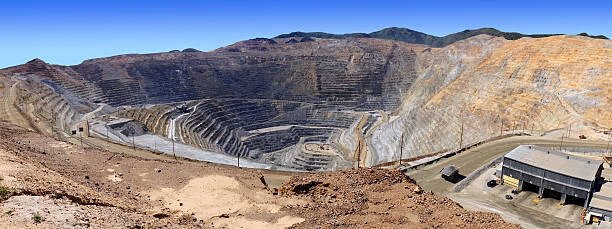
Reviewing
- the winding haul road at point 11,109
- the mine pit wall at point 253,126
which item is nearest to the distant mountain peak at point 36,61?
the winding haul road at point 11,109

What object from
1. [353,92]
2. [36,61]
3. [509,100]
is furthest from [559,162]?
[36,61]

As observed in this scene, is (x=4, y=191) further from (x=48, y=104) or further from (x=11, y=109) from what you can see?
(x=48, y=104)

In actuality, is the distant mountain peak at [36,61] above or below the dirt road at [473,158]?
above

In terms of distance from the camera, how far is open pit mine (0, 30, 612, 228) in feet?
113

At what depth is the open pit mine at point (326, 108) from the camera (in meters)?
34.4

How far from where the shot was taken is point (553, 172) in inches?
1187

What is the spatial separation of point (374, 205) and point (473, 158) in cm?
2813

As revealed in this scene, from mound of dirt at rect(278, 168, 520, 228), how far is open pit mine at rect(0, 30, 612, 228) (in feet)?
0.40

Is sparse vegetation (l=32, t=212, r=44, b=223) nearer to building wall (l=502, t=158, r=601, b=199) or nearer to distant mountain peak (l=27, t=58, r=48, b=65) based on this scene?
building wall (l=502, t=158, r=601, b=199)

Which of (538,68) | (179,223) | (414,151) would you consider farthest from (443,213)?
(538,68)

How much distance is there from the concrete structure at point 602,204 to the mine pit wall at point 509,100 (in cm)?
2391

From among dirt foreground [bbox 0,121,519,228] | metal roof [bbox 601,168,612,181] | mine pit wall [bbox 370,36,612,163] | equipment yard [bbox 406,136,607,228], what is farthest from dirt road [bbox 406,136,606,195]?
dirt foreground [bbox 0,121,519,228]

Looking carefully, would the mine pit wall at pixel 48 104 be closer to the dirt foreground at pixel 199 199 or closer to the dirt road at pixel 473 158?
the dirt foreground at pixel 199 199

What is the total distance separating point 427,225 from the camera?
15.5 meters
